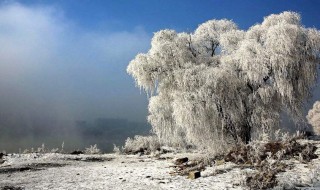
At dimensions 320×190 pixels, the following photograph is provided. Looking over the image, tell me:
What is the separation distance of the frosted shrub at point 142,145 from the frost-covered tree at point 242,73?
17.8ft

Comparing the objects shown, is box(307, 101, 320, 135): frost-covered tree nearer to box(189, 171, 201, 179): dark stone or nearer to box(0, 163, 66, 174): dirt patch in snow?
box(0, 163, 66, 174): dirt patch in snow

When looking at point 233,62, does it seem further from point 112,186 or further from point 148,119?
point 112,186

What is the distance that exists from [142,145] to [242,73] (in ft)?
34.8

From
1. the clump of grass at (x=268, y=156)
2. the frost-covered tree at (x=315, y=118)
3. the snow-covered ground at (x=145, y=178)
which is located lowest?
the snow-covered ground at (x=145, y=178)

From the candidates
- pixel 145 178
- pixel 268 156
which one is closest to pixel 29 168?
pixel 145 178

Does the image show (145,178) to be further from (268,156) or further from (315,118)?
(315,118)

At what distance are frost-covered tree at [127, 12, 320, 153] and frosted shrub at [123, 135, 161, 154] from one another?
542 cm

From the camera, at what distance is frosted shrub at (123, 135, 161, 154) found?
2850 cm

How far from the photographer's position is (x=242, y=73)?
70.4ft

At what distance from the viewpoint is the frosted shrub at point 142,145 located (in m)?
28.5

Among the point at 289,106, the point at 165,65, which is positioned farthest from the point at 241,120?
the point at 165,65

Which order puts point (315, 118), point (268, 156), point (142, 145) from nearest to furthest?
point (268, 156) < point (142, 145) < point (315, 118)

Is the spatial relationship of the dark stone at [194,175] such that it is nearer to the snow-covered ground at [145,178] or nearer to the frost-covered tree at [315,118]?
the snow-covered ground at [145,178]

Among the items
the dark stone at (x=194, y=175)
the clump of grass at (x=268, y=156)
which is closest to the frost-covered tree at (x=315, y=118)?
the clump of grass at (x=268, y=156)
